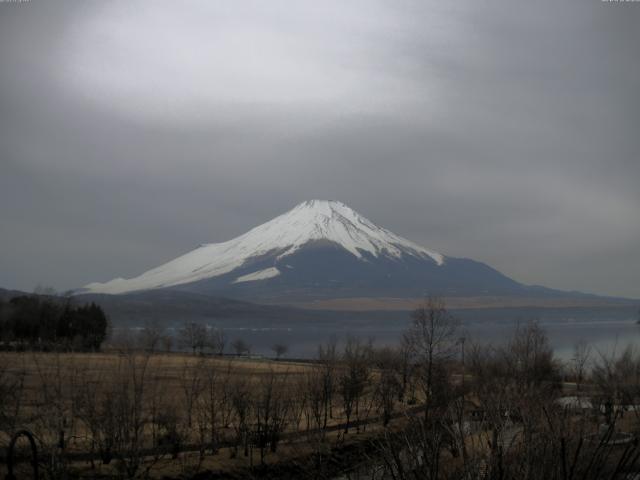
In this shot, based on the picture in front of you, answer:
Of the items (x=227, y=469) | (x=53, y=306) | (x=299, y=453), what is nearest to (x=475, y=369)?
(x=299, y=453)

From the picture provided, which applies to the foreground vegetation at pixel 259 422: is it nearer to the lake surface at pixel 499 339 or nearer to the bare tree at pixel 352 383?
the bare tree at pixel 352 383

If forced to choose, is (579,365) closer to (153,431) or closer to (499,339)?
(153,431)

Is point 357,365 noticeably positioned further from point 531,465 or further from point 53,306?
point 53,306

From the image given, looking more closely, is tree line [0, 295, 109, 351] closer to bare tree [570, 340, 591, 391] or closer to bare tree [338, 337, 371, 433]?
bare tree [338, 337, 371, 433]

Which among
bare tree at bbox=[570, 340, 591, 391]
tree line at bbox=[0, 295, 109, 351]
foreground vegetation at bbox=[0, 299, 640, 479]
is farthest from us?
tree line at bbox=[0, 295, 109, 351]

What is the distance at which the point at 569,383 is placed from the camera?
48.2 metres

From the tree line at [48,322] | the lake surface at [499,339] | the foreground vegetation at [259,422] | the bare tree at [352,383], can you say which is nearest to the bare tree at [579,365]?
the foreground vegetation at [259,422]

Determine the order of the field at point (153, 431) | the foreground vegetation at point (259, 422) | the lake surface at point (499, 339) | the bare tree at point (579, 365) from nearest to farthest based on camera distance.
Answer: the foreground vegetation at point (259, 422), the field at point (153, 431), the bare tree at point (579, 365), the lake surface at point (499, 339)

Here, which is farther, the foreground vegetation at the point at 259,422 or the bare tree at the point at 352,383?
the bare tree at the point at 352,383

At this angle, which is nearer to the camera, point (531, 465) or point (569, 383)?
point (531, 465)

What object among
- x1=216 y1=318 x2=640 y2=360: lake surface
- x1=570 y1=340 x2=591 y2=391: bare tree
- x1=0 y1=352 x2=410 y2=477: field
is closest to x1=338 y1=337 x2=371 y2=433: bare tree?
x1=0 y1=352 x2=410 y2=477: field

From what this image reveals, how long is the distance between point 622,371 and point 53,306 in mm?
67175

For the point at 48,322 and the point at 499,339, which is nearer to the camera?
the point at 48,322

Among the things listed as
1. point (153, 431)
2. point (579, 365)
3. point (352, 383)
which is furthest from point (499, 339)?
point (153, 431)
